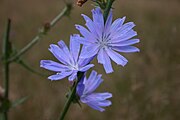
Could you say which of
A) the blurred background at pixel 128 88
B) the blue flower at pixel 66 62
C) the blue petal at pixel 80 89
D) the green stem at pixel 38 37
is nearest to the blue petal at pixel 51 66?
the blue flower at pixel 66 62

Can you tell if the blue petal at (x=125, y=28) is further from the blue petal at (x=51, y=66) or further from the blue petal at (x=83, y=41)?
the blue petal at (x=51, y=66)

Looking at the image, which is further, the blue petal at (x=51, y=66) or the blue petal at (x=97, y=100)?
the blue petal at (x=97, y=100)

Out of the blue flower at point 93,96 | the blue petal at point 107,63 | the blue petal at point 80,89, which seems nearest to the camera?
the blue petal at point 107,63

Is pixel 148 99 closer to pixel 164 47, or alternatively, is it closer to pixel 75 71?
pixel 164 47

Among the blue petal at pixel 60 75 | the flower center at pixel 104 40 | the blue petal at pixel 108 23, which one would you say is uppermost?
the blue petal at pixel 108 23

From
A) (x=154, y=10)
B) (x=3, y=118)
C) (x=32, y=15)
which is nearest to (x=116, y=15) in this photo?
(x=154, y=10)

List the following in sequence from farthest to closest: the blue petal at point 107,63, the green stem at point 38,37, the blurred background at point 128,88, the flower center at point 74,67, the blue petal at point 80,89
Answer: the blurred background at point 128,88
the green stem at point 38,37
the blue petal at point 80,89
the flower center at point 74,67
the blue petal at point 107,63

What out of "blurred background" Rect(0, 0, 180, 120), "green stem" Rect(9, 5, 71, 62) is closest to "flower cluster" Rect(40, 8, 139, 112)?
"blurred background" Rect(0, 0, 180, 120)

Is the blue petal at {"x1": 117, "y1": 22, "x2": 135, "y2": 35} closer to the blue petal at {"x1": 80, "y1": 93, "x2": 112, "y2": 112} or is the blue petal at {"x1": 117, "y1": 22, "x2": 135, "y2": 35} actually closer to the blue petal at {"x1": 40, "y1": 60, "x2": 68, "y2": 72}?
the blue petal at {"x1": 40, "y1": 60, "x2": 68, "y2": 72}
